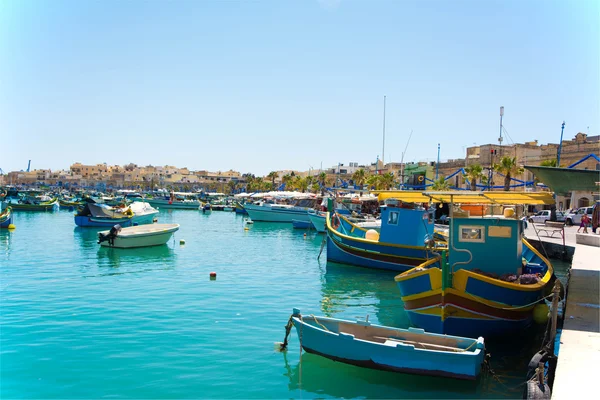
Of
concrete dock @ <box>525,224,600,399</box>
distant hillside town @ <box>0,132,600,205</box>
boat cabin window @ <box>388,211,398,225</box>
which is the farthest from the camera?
distant hillside town @ <box>0,132,600,205</box>

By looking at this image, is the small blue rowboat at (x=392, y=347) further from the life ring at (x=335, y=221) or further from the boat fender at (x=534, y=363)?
the life ring at (x=335, y=221)

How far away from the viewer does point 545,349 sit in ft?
34.0

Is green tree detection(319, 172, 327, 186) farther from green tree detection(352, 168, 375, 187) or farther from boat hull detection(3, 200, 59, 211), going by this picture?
boat hull detection(3, 200, 59, 211)

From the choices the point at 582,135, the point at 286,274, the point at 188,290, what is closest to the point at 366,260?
the point at 286,274

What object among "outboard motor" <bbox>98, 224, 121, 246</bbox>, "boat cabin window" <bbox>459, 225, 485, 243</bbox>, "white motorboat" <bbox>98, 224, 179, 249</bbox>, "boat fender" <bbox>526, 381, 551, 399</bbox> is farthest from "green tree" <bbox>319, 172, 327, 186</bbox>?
"boat fender" <bbox>526, 381, 551, 399</bbox>

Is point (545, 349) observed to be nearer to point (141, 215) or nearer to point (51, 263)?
point (51, 263)

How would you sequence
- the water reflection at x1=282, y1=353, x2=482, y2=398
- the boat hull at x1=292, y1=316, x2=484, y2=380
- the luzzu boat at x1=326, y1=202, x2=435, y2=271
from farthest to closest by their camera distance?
the luzzu boat at x1=326, y1=202, x2=435, y2=271 → the water reflection at x1=282, y1=353, x2=482, y2=398 → the boat hull at x1=292, y1=316, x2=484, y2=380

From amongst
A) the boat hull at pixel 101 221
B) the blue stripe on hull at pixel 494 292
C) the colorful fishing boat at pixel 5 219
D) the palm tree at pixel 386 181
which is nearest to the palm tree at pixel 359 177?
the palm tree at pixel 386 181

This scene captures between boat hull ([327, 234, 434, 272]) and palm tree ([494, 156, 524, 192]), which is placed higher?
palm tree ([494, 156, 524, 192])

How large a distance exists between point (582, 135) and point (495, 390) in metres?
55.7

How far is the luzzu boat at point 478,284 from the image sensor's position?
12258mm

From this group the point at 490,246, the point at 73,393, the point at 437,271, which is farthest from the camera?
the point at 490,246

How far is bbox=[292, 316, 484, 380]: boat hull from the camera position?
980 cm

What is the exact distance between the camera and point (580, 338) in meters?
10.3
